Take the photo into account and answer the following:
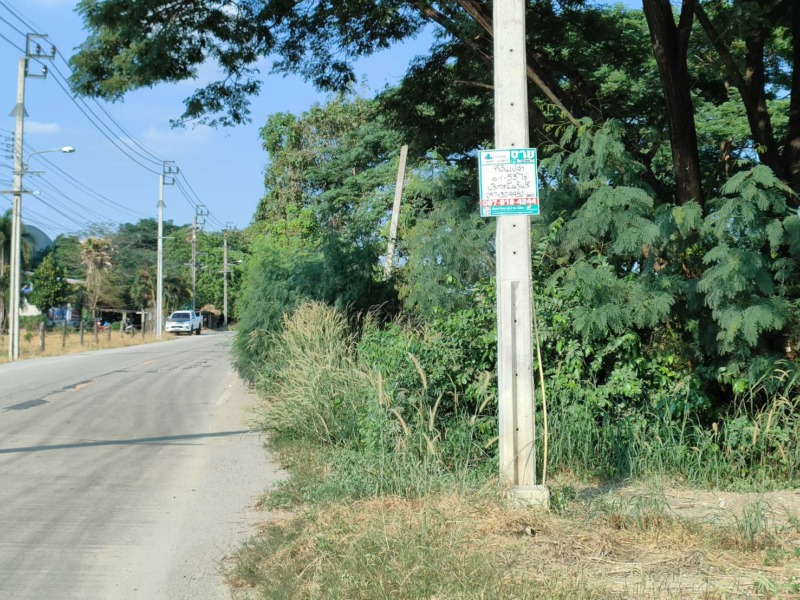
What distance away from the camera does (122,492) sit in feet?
26.8

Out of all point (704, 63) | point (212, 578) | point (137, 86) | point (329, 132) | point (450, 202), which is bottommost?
point (212, 578)

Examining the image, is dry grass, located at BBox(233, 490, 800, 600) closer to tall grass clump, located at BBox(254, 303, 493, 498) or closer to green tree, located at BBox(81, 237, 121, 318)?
tall grass clump, located at BBox(254, 303, 493, 498)

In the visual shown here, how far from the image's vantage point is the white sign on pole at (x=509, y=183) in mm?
6145

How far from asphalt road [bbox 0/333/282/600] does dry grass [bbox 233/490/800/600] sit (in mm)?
800

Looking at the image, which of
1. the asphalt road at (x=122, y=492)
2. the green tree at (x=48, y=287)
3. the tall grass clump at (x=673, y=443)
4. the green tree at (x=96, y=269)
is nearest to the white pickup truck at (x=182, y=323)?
the green tree at (x=96, y=269)

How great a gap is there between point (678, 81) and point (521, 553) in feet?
23.9

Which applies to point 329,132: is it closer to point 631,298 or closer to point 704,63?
point 704,63

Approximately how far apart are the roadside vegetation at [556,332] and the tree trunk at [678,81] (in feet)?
0.11

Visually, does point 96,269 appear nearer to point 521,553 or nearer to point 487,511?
point 487,511

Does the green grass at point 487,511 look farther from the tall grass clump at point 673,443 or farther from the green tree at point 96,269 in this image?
the green tree at point 96,269

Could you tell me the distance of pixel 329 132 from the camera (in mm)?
38156

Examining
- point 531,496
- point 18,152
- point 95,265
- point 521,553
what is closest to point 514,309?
point 531,496

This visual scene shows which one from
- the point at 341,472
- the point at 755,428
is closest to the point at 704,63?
the point at 755,428

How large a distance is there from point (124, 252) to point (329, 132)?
185 ft
